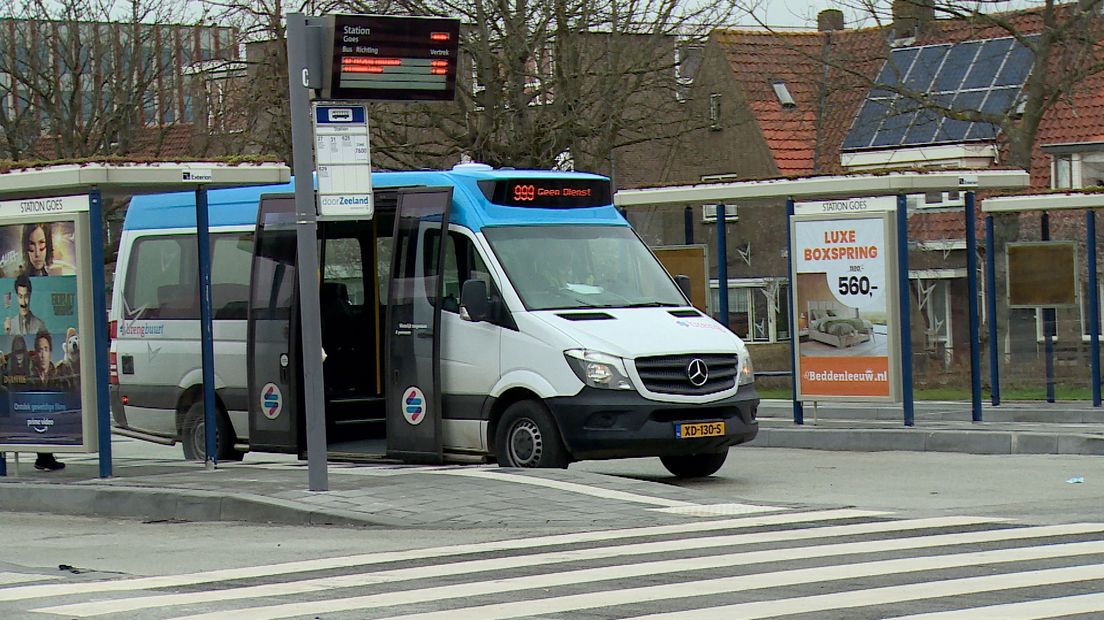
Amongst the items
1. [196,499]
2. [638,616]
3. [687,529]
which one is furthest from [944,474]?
[638,616]

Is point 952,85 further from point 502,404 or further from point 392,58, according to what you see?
point 392,58

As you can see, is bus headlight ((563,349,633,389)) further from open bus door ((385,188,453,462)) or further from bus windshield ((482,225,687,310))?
open bus door ((385,188,453,462))

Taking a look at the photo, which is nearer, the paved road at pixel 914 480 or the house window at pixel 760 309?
the paved road at pixel 914 480

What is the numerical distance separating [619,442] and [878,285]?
541 centimetres

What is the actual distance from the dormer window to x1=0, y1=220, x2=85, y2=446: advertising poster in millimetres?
37693

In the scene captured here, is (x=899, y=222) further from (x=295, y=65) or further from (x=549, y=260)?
(x=295, y=65)

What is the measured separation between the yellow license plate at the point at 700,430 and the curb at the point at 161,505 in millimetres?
3309

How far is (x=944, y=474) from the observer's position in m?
15.9

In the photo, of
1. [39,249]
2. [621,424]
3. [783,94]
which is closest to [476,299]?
[621,424]

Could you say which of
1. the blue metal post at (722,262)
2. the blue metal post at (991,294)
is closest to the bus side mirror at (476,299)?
the blue metal post at (722,262)

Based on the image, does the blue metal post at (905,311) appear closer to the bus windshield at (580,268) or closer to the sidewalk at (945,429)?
the sidewalk at (945,429)

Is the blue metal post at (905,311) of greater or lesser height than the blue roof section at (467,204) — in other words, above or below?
below

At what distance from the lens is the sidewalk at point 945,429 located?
17938 mm

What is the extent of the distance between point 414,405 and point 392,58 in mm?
3350
